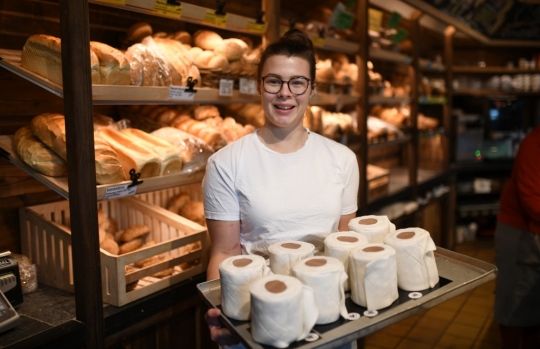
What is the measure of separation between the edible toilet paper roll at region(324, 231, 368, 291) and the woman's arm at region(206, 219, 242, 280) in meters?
0.35

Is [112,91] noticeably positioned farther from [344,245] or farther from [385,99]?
[385,99]

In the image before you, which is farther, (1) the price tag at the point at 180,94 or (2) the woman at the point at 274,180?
(1) the price tag at the point at 180,94

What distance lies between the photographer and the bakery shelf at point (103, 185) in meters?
1.71

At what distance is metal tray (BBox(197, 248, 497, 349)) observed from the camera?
1.14 metres

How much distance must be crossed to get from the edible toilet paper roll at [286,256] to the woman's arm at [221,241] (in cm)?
27

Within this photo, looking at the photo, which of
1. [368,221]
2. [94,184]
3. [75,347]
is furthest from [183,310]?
[368,221]

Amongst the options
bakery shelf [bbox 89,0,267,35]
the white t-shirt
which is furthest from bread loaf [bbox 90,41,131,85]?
the white t-shirt

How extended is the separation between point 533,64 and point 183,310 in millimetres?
5390

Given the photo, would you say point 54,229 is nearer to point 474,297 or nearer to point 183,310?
point 183,310

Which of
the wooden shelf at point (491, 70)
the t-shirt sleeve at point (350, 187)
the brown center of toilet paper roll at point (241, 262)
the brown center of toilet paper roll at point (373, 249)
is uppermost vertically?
the wooden shelf at point (491, 70)

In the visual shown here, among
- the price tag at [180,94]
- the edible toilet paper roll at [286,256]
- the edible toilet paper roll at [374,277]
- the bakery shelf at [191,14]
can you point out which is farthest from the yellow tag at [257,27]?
the edible toilet paper roll at [374,277]

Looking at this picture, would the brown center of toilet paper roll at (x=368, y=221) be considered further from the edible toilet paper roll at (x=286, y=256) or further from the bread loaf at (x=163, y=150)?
the bread loaf at (x=163, y=150)

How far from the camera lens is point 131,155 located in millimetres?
1909

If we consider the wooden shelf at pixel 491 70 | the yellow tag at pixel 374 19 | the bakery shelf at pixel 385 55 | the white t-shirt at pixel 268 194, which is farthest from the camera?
the wooden shelf at pixel 491 70
